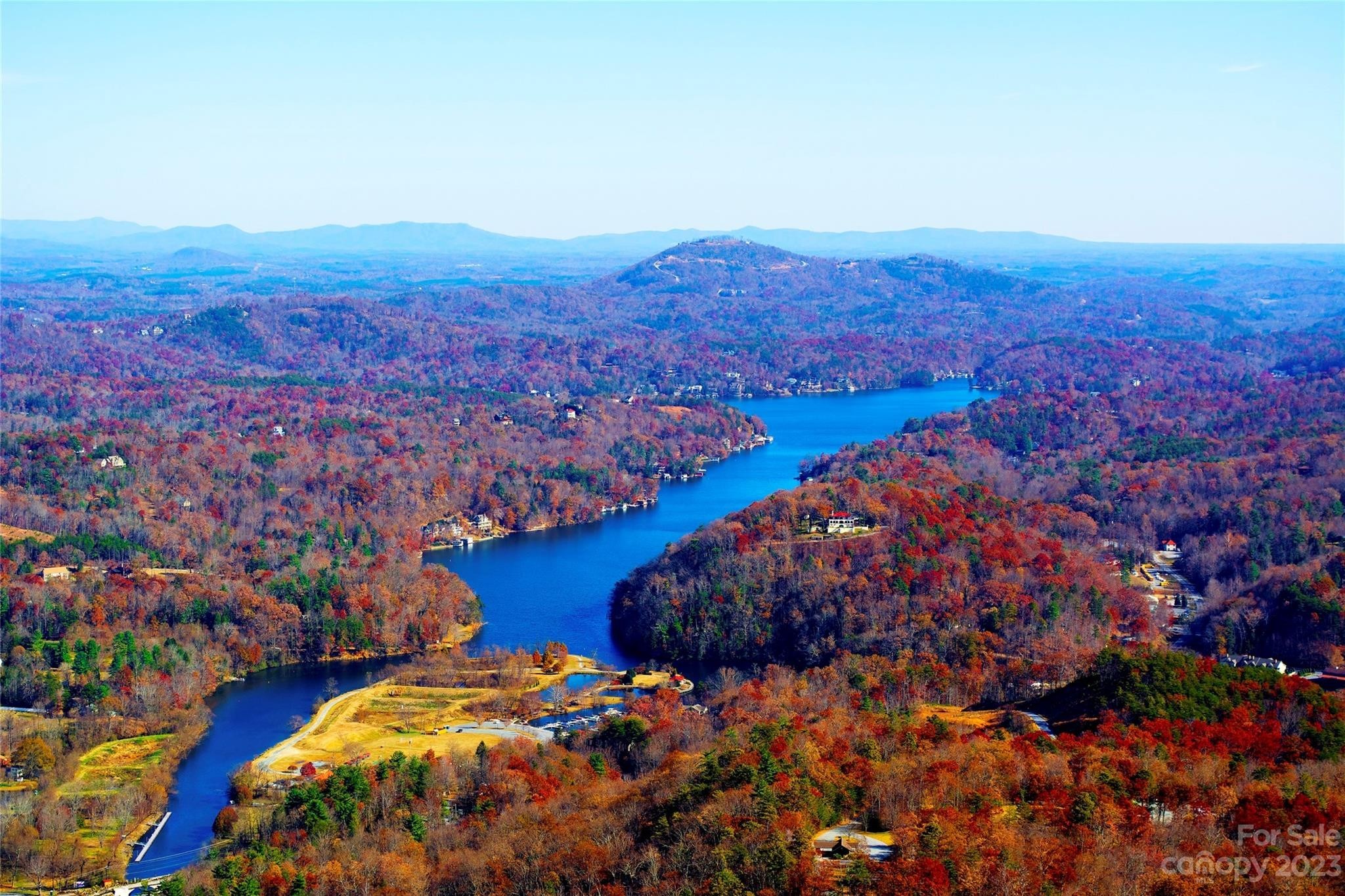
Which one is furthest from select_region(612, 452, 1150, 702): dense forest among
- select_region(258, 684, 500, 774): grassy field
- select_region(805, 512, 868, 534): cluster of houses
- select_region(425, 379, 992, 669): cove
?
Result: select_region(258, 684, 500, 774): grassy field

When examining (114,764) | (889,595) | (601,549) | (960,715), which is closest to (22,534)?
(114,764)

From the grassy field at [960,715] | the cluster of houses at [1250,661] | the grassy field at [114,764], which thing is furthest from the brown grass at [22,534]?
the cluster of houses at [1250,661]

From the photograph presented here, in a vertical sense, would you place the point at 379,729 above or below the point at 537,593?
above

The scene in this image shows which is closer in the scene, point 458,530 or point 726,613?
point 726,613

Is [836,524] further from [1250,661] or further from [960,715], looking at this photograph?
[960,715]

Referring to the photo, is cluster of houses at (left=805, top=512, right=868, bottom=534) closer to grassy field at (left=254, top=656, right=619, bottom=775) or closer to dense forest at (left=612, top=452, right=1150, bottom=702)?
dense forest at (left=612, top=452, right=1150, bottom=702)

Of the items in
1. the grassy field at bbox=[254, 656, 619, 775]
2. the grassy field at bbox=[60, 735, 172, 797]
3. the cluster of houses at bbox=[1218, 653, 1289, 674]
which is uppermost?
the cluster of houses at bbox=[1218, 653, 1289, 674]

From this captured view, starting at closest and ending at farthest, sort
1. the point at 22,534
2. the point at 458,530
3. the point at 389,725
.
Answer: the point at 389,725, the point at 22,534, the point at 458,530

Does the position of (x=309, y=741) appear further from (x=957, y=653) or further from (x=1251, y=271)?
(x=1251, y=271)
